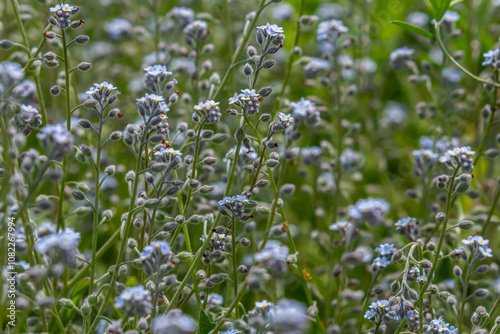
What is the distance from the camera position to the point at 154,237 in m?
2.48

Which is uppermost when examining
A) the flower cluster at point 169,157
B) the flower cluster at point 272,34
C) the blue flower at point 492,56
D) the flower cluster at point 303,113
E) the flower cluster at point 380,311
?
the flower cluster at point 272,34

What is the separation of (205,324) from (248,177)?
1299 mm

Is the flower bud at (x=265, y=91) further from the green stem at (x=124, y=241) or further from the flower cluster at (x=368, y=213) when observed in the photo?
the flower cluster at (x=368, y=213)

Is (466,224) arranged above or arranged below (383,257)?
above

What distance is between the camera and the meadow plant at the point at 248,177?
2.23m

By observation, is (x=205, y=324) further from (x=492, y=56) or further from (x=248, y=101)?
(x=492, y=56)

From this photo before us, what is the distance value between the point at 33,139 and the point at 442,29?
10.1 ft

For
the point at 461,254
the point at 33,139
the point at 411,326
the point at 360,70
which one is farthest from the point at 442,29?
the point at 33,139

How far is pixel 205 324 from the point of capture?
2451 millimetres

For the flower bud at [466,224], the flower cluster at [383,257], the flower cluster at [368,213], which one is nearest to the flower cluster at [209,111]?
the flower cluster at [368,213]

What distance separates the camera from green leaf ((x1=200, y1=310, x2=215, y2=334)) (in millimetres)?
2436

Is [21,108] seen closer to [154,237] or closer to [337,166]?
[154,237]

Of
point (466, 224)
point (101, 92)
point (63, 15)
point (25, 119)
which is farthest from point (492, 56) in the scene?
point (25, 119)

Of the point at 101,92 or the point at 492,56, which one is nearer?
the point at 101,92
